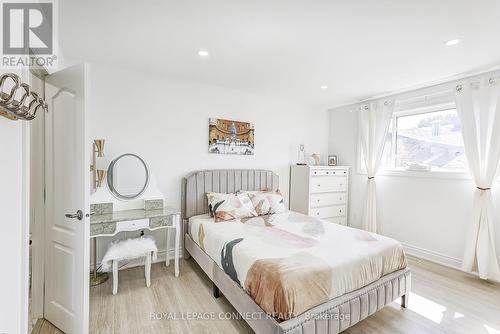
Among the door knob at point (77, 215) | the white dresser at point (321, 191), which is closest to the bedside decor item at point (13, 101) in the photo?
the door knob at point (77, 215)

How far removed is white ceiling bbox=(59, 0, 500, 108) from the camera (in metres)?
1.74

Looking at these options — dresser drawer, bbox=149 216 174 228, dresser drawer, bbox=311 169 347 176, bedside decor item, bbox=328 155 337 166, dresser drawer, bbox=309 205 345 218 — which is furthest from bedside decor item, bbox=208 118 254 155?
bedside decor item, bbox=328 155 337 166

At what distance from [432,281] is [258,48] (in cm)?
331

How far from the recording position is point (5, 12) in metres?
1.06

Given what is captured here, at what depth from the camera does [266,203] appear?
3.38m

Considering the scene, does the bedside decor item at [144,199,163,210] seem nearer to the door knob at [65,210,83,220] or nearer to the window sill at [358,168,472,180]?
the door knob at [65,210,83,220]

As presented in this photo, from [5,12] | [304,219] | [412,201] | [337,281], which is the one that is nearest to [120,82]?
[5,12]

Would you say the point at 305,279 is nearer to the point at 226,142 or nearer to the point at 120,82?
the point at 226,142

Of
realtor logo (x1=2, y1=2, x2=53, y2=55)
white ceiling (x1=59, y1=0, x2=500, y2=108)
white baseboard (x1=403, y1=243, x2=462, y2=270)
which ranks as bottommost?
white baseboard (x1=403, y1=243, x2=462, y2=270)

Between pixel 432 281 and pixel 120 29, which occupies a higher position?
pixel 120 29

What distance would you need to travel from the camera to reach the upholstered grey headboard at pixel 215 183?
3.28m

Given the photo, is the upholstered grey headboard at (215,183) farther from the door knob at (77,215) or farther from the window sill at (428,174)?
the window sill at (428,174)

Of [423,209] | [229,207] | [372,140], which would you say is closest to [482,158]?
[423,209]

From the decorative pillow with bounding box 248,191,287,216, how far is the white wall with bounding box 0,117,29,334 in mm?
2497
